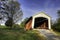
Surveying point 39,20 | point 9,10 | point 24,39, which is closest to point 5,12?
point 9,10

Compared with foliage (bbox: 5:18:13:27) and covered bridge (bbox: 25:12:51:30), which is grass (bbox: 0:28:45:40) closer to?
covered bridge (bbox: 25:12:51:30)

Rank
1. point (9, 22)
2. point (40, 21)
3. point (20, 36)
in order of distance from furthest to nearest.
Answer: point (9, 22) < point (40, 21) < point (20, 36)

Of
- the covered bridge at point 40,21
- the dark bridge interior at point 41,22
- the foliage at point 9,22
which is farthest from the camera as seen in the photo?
the foliage at point 9,22

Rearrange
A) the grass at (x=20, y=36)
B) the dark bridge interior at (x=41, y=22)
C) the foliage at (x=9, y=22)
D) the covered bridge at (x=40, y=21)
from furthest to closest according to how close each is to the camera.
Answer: the foliage at (x=9, y=22)
the dark bridge interior at (x=41, y=22)
the covered bridge at (x=40, y=21)
the grass at (x=20, y=36)

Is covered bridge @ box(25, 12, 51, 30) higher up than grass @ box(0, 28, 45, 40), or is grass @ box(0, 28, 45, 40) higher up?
covered bridge @ box(25, 12, 51, 30)

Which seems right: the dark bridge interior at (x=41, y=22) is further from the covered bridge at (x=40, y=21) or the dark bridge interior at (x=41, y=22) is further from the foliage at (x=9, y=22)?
the foliage at (x=9, y=22)

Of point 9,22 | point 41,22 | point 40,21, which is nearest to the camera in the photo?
point 40,21

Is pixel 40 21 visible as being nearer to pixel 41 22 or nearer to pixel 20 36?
pixel 41 22

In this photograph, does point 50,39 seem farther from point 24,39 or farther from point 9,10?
point 9,10

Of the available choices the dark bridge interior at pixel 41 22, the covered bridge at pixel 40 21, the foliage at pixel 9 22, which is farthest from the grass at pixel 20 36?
the foliage at pixel 9 22

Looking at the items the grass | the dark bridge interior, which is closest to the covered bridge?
the dark bridge interior

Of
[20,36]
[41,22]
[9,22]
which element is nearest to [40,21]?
[41,22]

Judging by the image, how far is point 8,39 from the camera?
1802cm

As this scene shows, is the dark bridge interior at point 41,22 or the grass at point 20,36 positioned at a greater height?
the dark bridge interior at point 41,22
